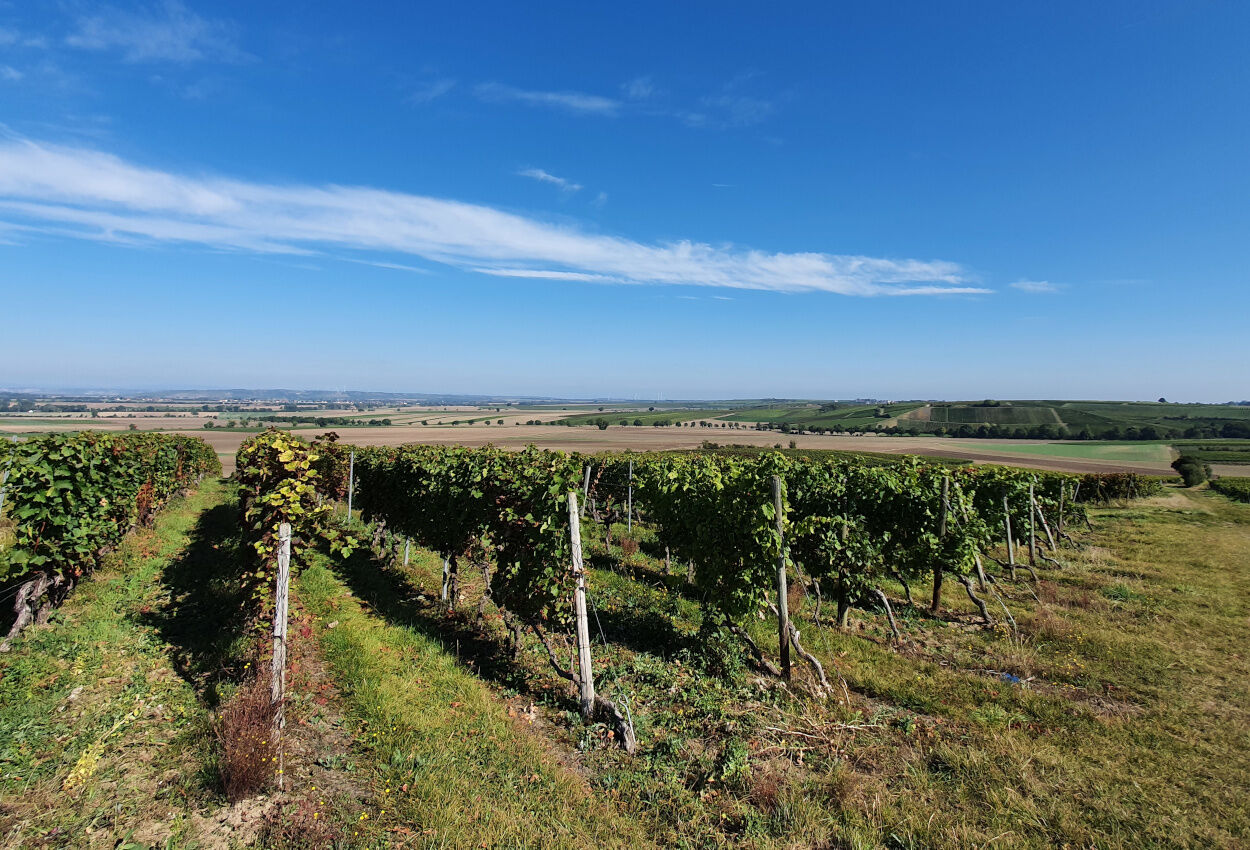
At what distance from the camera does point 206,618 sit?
845 centimetres

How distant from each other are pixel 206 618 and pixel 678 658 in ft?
25.9

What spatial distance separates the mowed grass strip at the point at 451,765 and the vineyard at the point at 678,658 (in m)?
0.03

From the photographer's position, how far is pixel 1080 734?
5957 mm

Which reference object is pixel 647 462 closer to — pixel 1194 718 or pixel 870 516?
pixel 870 516

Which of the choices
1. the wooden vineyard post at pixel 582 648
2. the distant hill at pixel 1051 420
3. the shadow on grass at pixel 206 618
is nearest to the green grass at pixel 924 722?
the wooden vineyard post at pixel 582 648

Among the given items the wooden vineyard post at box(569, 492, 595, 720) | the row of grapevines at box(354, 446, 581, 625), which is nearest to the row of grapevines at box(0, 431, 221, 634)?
the row of grapevines at box(354, 446, 581, 625)

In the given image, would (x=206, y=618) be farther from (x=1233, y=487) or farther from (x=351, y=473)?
(x=1233, y=487)

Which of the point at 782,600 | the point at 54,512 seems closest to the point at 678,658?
the point at 782,600

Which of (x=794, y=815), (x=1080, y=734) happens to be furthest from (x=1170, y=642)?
(x=794, y=815)

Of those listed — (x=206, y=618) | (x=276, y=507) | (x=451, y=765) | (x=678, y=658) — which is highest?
(x=276, y=507)

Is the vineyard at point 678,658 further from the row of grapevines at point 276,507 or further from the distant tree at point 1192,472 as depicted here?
the distant tree at point 1192,472

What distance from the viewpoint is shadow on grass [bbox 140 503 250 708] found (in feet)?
21.7

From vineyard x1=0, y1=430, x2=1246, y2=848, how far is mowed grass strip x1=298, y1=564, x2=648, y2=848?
31 mm

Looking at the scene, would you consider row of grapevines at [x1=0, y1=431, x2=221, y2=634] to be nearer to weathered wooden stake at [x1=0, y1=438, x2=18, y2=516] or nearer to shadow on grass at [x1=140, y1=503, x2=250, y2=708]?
weathered wooden stake at [x1=0, y1=438, x2=18, y2=516]
